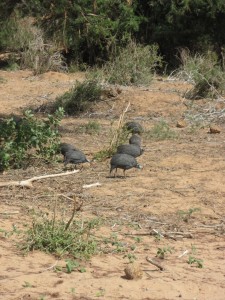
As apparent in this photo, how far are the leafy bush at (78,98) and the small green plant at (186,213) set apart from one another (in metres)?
7.70

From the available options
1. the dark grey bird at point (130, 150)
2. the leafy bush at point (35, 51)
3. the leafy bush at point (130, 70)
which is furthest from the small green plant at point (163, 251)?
the leafy bush at point (35, 51)

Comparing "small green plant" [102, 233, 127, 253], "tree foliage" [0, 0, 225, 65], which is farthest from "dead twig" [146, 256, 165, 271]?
"tree foliage" [0, 0, 225, 65]

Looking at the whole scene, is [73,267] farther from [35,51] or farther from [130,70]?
[35,51]

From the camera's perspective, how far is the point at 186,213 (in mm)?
6906

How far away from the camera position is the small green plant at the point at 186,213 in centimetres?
679

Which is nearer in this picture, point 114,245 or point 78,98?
point 114,245

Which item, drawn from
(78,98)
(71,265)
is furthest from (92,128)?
(71,265)

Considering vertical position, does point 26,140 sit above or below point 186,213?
below

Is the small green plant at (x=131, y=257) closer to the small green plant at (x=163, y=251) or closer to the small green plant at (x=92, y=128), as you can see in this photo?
the small green plant at (x=163, y=251)

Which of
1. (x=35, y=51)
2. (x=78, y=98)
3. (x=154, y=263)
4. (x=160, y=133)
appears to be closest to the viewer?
(x=154, y=263)

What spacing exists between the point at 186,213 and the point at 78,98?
7856mm

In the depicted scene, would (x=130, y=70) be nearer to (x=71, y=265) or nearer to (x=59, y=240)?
(x=59, y=240)

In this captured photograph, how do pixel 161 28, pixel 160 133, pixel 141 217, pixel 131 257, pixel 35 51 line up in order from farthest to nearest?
pixel 161 28 < pixel 35 51 < pixel 160 133 < pixel 141 217 < pixel 131 257

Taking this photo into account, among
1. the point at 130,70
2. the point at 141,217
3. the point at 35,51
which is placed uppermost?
the point at 141,217
